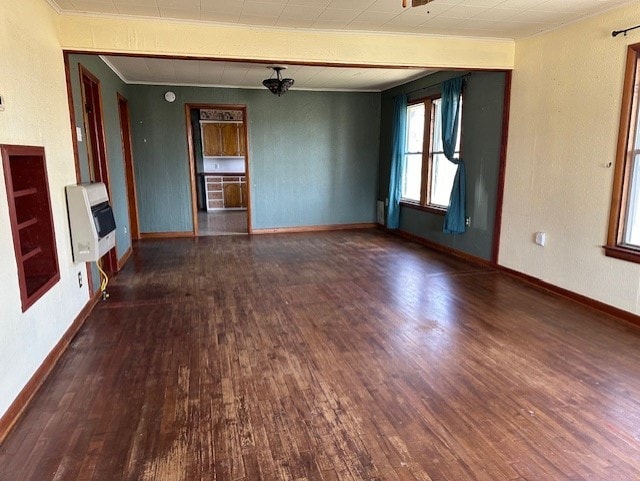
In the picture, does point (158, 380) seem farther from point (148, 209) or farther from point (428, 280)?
point (148, 209)

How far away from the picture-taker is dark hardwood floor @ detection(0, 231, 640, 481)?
6.08 ft

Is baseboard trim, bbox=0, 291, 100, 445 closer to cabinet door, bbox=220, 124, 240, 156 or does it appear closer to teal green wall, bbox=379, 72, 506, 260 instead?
teal green wall, bbox=379, 72, 506, 260

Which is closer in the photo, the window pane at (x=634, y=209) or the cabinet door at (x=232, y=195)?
the window pane at (x=634, y=209)

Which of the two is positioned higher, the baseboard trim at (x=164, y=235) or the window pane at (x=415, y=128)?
the window pane at (x=415, y=128)

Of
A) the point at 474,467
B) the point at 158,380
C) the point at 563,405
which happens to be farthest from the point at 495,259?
the point at 158,380

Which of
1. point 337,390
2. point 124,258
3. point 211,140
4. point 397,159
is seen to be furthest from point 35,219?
point 211,140

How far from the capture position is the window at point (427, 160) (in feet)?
19.7

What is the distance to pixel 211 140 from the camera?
1016cm

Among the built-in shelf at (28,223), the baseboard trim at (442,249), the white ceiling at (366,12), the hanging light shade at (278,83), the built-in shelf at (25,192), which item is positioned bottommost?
the baseboard trim at (442,249)

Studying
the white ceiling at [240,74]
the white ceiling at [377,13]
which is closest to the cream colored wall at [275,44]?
the white ceiling at [377,13]

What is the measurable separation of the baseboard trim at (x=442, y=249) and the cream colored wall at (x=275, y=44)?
7.18 feet

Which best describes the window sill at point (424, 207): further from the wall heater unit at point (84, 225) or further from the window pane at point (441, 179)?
the wall heater unit at point (84, 225)

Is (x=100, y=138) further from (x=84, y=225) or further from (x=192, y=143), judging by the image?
(x=192, y=143)

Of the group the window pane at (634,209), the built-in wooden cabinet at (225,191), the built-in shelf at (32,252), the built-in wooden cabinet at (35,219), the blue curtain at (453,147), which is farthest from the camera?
the built-in wooden cabinet at (225,191)
